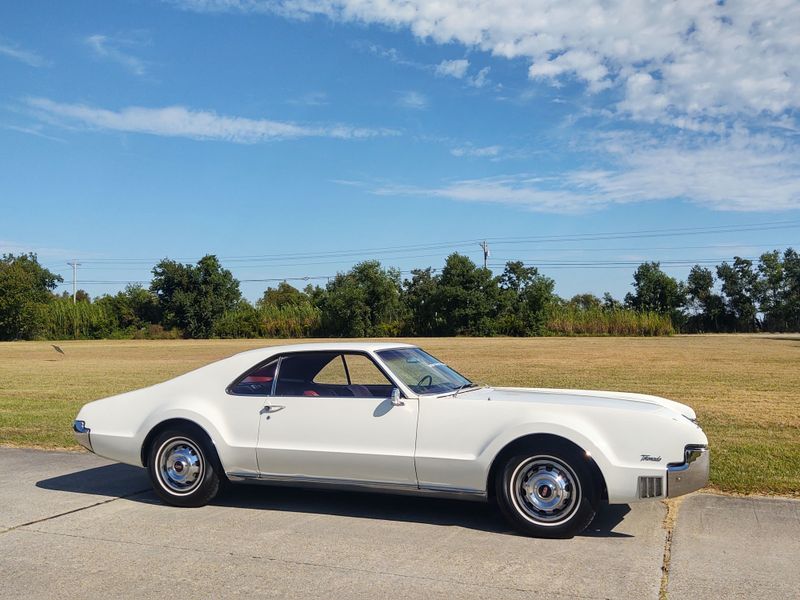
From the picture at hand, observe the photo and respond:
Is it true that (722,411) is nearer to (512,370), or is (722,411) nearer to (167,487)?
(167,487)

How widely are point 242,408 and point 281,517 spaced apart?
0.95 m

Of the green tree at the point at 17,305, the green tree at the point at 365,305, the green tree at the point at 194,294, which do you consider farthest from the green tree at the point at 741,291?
the green tree at the point at 17,305

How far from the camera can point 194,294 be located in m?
81.1

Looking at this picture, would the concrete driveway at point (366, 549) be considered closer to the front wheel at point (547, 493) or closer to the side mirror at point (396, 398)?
the front wheel at point (547, 493)

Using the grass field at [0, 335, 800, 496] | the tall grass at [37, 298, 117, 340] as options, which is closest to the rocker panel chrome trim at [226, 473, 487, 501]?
the grass field at [0, 335, 800, 496]

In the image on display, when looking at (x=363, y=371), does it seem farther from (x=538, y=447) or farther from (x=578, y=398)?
(x=578, y=398)

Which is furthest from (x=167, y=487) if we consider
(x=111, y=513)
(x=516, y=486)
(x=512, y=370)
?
(x=512, y=370)

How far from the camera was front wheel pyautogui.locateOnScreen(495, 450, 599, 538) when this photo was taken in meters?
5.22

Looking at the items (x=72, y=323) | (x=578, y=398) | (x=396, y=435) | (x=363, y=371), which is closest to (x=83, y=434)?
(x=363, y=371)

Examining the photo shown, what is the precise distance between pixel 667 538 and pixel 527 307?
239ft

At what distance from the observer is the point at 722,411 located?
1253 centimetres

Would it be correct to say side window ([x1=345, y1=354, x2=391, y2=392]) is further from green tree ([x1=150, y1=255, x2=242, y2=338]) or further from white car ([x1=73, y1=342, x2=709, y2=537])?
green tree ([x1=150, y1=255, x2=242, y2=338])

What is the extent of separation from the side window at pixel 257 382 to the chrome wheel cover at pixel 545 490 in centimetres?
226

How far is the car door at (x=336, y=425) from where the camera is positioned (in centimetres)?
568
